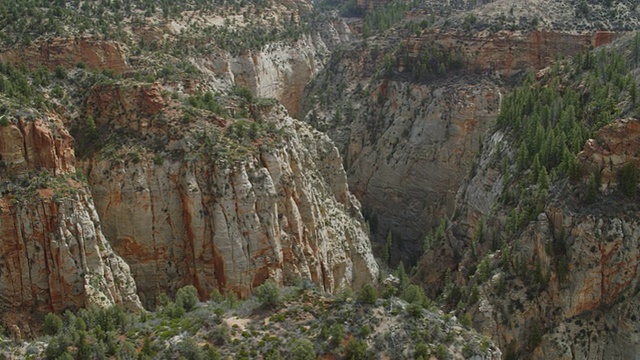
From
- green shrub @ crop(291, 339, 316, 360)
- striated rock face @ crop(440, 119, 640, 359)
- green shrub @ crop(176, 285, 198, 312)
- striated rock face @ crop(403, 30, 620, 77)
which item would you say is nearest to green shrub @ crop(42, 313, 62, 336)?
green shrub @ crop(176, 285, 198, 312)

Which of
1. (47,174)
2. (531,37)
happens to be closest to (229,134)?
(47,174)

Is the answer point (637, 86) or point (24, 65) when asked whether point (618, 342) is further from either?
point (24, 65)

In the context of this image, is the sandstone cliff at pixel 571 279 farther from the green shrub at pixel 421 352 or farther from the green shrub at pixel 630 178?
the green shrub at pixel 421 352

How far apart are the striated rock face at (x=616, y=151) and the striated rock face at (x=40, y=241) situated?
1365 inches

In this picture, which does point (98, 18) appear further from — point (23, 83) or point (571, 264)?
point (571, 264)

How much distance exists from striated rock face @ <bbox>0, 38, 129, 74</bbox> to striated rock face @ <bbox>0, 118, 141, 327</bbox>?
60.5 ft

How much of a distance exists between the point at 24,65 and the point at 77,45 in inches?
245

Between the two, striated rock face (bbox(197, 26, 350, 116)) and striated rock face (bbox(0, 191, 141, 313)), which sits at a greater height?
striated rock face (bbox(197, 26, 350, 116))

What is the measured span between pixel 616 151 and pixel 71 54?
152ft

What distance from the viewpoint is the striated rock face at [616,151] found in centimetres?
5038

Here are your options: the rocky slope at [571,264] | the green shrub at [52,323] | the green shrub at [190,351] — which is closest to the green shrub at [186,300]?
the green shrub at [190,351]

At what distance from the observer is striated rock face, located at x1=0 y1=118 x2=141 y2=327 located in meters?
44.2

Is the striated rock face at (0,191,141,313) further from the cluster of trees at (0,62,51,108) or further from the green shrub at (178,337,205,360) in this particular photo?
the green shrub at (178,337,205,360)

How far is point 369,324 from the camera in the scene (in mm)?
37625
